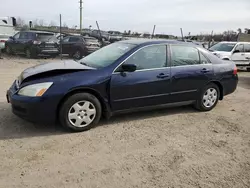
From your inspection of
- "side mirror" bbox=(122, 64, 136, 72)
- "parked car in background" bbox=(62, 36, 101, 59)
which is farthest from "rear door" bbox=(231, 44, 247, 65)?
"side mirror" bbox=(122, 64, 136, 72)

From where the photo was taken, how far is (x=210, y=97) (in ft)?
19.6

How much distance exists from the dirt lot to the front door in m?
0.41

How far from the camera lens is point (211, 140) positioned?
4445 millimetres

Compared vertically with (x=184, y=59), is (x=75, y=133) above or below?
below

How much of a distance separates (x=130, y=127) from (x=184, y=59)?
1813 mm

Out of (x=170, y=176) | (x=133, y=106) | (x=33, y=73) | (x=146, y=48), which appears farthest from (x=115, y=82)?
(x=170, y=176)

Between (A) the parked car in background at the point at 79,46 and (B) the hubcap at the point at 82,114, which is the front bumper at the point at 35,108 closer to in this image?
(B) the hubcap at the point at 82,114

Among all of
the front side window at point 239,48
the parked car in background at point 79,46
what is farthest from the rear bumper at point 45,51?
the front side window at point 239,48

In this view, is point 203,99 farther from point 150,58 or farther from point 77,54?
point 77,54

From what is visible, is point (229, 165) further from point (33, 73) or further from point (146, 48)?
point (33, 73)

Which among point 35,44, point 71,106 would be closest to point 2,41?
point 35,44

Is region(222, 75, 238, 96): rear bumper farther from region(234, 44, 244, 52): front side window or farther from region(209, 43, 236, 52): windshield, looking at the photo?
region(234, 44, 244, 52): front side window

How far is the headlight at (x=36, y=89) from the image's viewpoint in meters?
4.22

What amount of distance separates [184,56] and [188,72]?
34 centimetres
